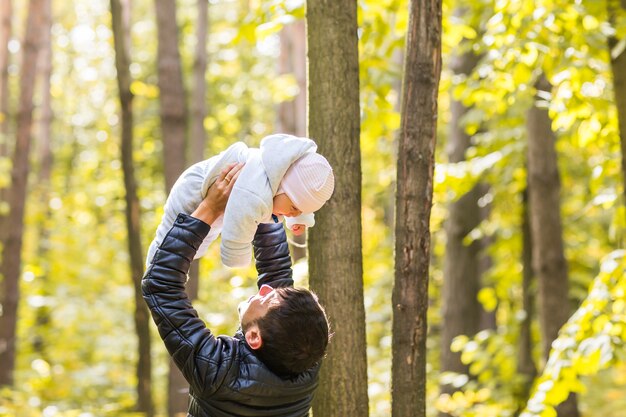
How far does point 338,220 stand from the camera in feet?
9.52

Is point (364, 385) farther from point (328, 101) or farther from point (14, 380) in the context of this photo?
point (14, 380)

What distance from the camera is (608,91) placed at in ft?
18.7

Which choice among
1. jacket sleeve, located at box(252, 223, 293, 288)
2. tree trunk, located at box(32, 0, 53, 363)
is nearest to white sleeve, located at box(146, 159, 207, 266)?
jacket sleeve, located at box(252, 223, 293, 288)

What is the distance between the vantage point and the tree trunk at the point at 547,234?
21.4ft

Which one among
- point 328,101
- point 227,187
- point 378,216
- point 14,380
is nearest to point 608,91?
point 328,101

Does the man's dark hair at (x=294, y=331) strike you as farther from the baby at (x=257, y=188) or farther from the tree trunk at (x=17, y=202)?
the tree trunk at (x=17, y=202)

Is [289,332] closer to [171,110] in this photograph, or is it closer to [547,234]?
[171,110]

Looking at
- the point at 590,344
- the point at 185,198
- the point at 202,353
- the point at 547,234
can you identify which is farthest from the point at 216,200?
the point at 547,234

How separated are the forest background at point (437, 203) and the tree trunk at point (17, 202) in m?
0.03

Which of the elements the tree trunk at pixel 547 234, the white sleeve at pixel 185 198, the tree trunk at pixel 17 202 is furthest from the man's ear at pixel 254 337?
the tree trunk at pixel 17 202

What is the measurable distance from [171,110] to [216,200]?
4.24 meters

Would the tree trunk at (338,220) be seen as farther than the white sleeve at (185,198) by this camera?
Yes

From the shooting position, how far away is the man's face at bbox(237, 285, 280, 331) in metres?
2.32

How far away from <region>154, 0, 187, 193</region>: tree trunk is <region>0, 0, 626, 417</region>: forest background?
0.01 meters
